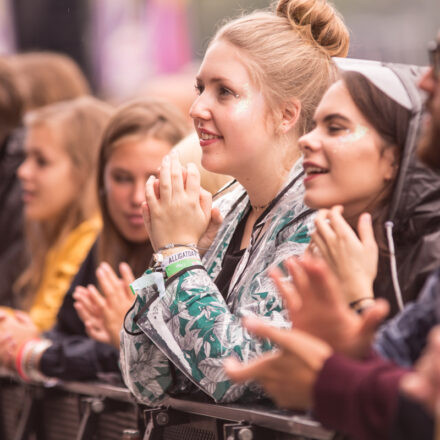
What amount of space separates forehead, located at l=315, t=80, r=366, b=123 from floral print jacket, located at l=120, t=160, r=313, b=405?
247mm

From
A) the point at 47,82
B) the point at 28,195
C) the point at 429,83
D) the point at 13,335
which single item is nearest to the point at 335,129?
the point at 429,83

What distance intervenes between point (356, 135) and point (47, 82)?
325 centimetres

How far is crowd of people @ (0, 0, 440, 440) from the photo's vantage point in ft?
4.61

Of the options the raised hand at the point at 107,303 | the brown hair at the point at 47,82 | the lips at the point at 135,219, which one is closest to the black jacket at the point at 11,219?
the brown hair at the point at 47,82

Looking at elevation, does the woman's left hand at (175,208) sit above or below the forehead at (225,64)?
below

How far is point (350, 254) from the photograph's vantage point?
5.58 ft

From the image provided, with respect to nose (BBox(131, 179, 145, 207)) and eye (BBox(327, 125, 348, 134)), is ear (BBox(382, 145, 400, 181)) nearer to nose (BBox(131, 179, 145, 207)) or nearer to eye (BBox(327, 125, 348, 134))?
eye (BBox(327, 125, 348, 134))

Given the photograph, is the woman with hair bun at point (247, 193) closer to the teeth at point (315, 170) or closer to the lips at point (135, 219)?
the teeth at point (315, 170)

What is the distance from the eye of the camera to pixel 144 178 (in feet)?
10.0

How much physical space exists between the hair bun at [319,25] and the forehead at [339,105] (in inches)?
12.3

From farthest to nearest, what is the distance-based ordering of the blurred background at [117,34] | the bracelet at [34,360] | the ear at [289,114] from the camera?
the blurred background at [117,34] → the bracelet at [34,360] → the ear at [289,114]

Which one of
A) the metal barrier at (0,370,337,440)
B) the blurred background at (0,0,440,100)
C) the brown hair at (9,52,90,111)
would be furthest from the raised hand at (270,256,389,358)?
the blurred background at (0,0,440,100)

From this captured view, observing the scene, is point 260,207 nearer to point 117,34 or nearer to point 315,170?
point 315,170

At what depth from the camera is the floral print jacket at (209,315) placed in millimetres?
1913
